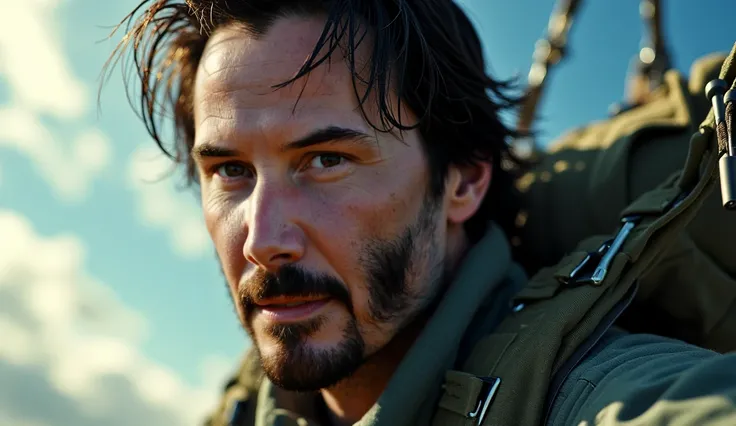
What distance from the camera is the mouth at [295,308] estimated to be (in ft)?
7.75

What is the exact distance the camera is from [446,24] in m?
3.00

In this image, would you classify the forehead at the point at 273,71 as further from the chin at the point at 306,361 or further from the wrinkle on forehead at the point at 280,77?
the chin at the point at 306,361

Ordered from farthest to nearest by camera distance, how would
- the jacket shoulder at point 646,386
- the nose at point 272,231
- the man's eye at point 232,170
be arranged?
the man's eye at point 232,170
the nose at point 272,231
the jacket shoulder at point 646,386

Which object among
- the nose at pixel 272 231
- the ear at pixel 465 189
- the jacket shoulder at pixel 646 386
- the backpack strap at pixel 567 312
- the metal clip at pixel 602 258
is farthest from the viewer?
the ear at pixel 465 189

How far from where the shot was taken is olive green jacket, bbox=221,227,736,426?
1.45 m

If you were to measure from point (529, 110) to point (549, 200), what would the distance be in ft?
4.03

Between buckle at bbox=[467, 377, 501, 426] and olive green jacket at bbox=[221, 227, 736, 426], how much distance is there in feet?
0.54

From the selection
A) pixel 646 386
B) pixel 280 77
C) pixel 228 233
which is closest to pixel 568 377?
pixel 646 386

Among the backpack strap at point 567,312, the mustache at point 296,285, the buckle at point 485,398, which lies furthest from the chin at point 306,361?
the buckle at point 485,398

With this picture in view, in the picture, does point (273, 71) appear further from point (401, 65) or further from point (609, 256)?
point (609, 256)

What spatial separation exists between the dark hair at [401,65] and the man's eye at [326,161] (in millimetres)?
193

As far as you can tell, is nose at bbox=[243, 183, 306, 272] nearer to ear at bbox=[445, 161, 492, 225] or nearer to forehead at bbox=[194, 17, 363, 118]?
forehead at bbox=[194, 17, 363, 118]

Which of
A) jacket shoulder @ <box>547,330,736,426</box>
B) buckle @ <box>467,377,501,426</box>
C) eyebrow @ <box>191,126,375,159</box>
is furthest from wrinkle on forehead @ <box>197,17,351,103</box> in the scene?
jacket shoulder @ <box>547,330,736,426</box>

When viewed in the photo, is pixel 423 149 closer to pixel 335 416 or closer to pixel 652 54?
pixel 335 416
